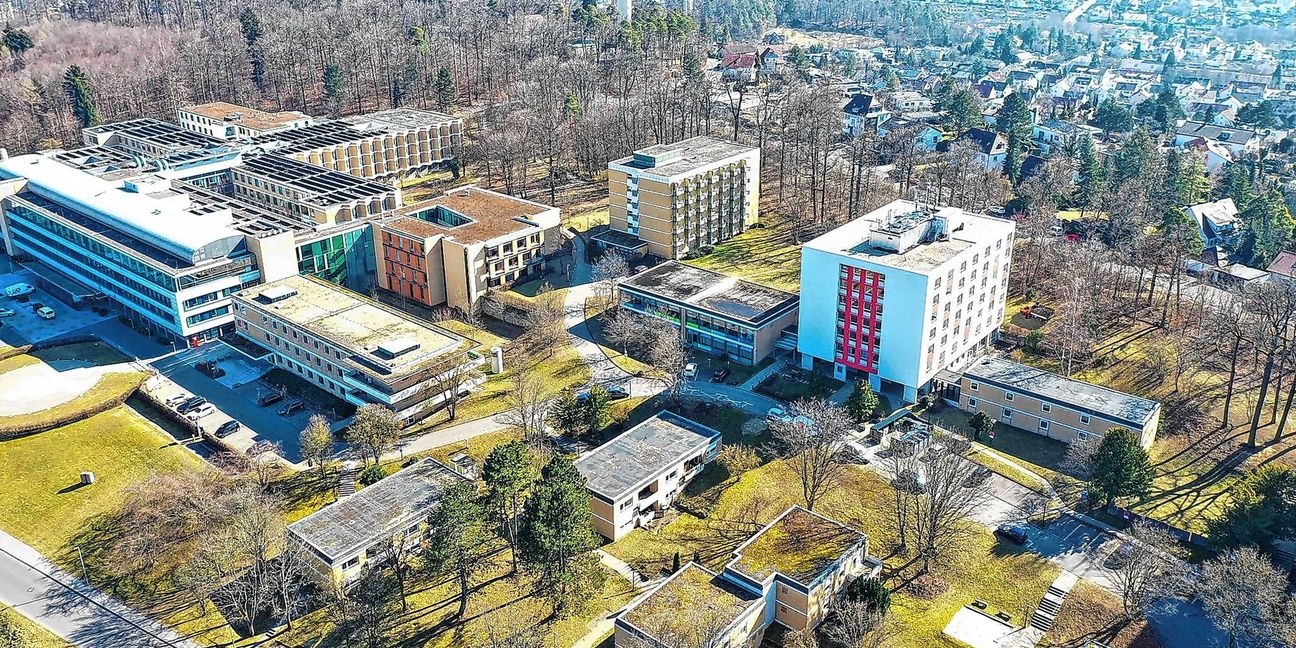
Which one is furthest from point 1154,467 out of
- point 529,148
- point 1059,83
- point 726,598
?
point 1059,83

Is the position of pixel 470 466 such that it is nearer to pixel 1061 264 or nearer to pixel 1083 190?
pixel 1061 264

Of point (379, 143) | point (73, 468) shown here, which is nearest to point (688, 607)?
point (73, 468)

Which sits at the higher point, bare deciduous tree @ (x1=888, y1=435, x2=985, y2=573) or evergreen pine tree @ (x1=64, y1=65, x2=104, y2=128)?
evergreen pine tree @ (x1=64, y1=65, x2=104, y2=128)

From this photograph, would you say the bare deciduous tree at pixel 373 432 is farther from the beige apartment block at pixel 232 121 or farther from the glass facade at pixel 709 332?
the beige apartment block at pixel 232 121

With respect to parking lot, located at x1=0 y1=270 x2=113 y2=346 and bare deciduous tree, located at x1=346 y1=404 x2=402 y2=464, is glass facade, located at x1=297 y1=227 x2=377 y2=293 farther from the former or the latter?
bare deciduous tree, located at x1=346 y1=404 x2=402 y2=464

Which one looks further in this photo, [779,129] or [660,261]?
[779,129]

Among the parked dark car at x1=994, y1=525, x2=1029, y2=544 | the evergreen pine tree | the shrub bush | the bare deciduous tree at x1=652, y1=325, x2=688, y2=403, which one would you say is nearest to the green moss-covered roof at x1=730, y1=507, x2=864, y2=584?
the parked dark car at x1=994, y1=525, x2=1029, y2=544

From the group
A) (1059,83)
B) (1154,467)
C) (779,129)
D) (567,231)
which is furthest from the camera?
(1059,83)

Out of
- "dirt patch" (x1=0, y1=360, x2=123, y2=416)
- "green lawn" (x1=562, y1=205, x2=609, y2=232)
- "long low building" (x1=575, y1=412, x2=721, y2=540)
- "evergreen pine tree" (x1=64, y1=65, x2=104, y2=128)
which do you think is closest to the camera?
"long low building" (x1=575, y1=412, x2=721, y2=540)
